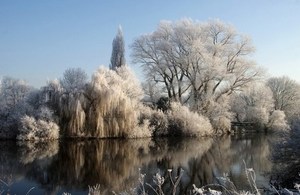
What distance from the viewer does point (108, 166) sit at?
1466 centimetres

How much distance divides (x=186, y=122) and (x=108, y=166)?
15.0m

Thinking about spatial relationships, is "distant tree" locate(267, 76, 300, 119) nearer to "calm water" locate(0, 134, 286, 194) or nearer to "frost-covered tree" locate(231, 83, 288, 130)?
"frost-covered tree" locate(231, 83, 288, 130)

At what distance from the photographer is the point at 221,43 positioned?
107 feet

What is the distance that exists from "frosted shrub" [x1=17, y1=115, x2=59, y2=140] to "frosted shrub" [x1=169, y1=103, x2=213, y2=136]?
361 inches

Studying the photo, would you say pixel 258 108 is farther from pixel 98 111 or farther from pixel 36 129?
pixel 36 129

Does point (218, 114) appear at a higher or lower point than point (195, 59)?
lower

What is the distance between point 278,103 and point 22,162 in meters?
32.3

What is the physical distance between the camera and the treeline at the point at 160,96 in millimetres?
24594

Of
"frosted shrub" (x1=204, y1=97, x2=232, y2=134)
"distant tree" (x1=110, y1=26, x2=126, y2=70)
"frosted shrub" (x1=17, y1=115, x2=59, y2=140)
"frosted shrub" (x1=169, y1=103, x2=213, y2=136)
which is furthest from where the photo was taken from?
"distant tree" (x1=110, y1=26, x2=126, y2=70)

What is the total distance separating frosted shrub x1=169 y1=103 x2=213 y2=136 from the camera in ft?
94.9

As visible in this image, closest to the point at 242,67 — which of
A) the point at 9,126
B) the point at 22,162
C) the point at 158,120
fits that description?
the point at 158,120

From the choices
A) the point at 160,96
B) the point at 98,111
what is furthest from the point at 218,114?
the point at 98,111

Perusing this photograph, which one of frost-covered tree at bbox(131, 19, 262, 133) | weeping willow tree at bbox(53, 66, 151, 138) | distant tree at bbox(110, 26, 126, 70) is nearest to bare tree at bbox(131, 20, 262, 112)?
frost-covered tree at bbox(131, 19, 262, 133)

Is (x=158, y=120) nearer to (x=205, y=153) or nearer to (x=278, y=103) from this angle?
(x=205, y=153)
